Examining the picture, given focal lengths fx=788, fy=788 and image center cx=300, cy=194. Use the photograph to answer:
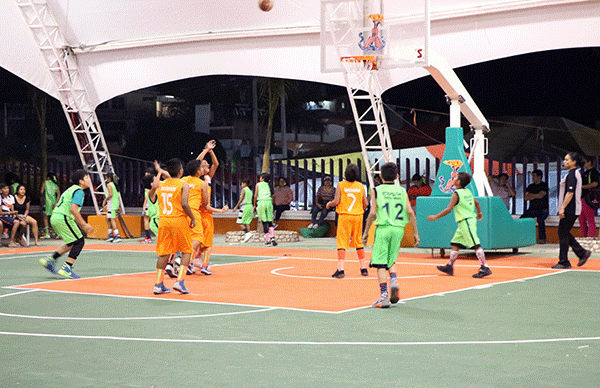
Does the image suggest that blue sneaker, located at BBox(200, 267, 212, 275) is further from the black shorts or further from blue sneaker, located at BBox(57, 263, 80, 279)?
the black shorts

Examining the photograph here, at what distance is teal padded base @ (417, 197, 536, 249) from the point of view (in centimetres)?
1457

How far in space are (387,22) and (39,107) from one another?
1450 cm

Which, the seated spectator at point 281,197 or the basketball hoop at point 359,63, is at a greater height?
the basketball hoop at point 359,63

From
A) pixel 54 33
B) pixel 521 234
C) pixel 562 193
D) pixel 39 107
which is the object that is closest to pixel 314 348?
pixel 562 193

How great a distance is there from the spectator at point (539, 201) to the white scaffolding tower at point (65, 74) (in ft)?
37.4

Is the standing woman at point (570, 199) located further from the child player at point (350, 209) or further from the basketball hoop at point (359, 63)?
the basketball hoop at point (359, 63)

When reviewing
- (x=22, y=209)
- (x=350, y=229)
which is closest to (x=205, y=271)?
(x=350, y=229)

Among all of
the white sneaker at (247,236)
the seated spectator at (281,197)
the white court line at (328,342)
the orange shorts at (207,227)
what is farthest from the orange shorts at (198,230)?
the seated spectator at (281,197)

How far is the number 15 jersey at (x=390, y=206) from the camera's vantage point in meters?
8.70

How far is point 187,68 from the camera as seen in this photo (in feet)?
69.5

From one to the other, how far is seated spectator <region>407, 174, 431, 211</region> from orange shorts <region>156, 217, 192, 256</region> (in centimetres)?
1011

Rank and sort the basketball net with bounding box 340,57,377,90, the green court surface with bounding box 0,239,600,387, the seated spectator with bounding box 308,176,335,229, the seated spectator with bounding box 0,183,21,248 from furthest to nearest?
the seated spectator with bounding box 308,176,335,229, the seated spectator with bounding box 0,183,21,248, the basketball net with bounding box 340,57,377,90, the green court surface with bounding box 0,239,600,387

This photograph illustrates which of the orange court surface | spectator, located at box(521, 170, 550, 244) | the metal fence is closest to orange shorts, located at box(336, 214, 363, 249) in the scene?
the orange court surface

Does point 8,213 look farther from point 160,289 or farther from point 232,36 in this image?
point 160,289
